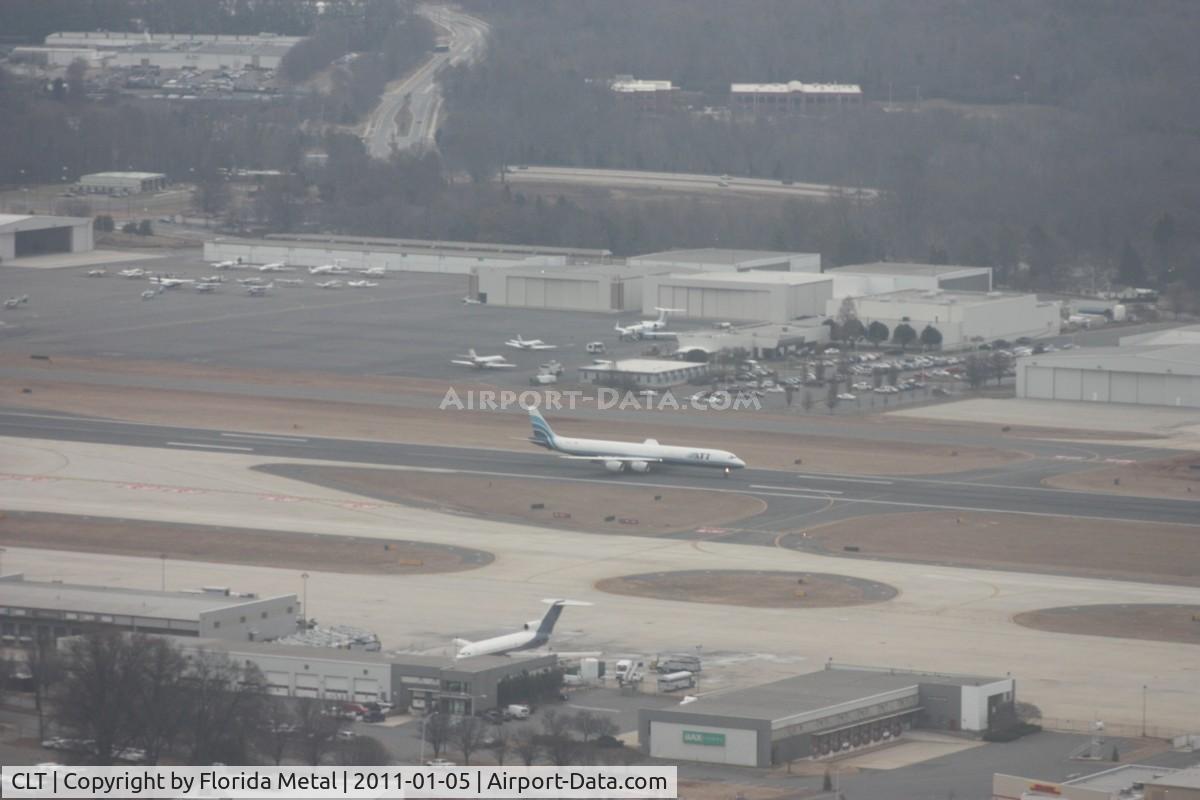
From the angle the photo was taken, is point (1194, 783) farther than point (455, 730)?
No

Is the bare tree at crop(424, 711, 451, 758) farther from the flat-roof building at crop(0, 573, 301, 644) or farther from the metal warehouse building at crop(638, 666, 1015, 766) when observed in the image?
the flat-roof building at crop(0, 573, 301, 644)

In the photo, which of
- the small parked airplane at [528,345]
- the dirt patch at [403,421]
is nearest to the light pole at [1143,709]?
the dirt patch at [403,421]

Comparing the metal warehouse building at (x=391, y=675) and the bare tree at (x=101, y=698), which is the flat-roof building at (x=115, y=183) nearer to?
the metal warehouse building at (x=391, y=675)

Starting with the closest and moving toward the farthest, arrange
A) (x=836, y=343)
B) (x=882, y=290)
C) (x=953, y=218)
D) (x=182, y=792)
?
(x=182, y=792), (x=836, y=343), (x=882, y=290), (x=953, y=218)

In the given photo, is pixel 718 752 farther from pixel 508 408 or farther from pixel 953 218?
pixel 953 218

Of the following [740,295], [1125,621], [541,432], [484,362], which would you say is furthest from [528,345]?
[1125,621]

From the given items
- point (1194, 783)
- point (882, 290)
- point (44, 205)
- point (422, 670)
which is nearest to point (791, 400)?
point (882, 290)

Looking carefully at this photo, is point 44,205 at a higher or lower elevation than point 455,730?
higher
